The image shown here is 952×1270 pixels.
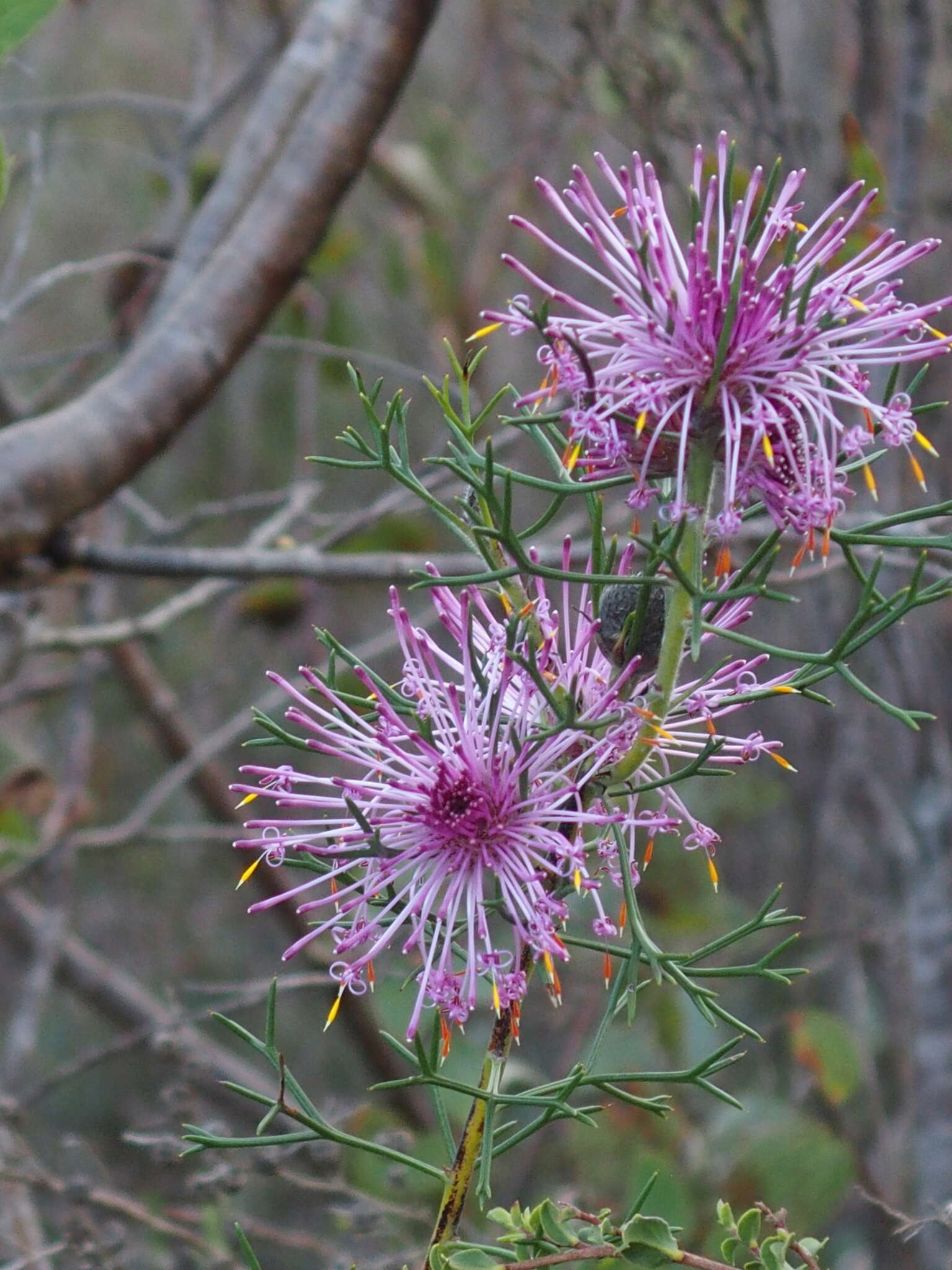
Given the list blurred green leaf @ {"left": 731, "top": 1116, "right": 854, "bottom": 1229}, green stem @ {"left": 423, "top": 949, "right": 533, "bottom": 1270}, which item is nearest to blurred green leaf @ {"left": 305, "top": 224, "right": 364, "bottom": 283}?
blurred green leaf @ {"left": 731, "top": 1116, "right": 854, "bottom": 1229}

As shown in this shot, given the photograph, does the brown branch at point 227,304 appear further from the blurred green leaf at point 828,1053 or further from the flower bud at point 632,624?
the blurred green leaf at point 828,1053

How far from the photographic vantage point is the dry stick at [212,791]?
7.72 feet

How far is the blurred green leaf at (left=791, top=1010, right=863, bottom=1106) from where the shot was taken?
1964mm

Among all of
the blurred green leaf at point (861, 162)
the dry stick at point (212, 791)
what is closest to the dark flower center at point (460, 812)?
the blurred green leaf at point (861, 162)

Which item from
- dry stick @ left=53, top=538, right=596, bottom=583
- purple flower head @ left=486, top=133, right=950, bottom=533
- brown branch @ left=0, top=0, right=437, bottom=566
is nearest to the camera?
purple flower head @ left=486, top=133, right=950, bottom=533

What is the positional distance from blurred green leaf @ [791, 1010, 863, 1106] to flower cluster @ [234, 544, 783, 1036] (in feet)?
4.93

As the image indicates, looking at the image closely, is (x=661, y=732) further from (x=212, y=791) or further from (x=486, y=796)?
(x=212, y=791)

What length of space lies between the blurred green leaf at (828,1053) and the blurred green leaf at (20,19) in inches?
67.7

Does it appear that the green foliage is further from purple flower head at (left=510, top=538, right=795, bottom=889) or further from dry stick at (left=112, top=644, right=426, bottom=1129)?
dry stick at (left=112, top=644, right=426, bottom=1129)

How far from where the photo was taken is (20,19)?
3.22ft

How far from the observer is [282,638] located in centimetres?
263

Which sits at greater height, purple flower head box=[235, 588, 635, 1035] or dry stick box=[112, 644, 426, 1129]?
purple flower head box=[235, 588, 635, 1035]

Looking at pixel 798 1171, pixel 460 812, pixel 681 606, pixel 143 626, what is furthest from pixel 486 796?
pixel 798 1171

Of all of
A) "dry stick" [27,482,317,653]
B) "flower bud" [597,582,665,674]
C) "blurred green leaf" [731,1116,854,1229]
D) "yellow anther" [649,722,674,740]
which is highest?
"flower bud" [597,582,665,674]
